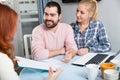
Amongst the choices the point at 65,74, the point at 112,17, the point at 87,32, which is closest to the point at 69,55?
the point at 65,74

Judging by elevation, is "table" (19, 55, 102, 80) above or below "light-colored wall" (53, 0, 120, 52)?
below

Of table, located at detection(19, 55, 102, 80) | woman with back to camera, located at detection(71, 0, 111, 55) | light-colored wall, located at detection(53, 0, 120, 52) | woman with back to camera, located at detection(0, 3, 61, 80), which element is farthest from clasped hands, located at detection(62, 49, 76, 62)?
light-colored wall, located at detection(53, 0, 120, 52)

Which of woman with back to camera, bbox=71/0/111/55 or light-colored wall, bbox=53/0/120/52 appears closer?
woman with back to camera, bbox=71/0/111/55

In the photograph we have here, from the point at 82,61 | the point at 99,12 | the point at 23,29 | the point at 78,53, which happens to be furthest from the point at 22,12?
the point at 82,61

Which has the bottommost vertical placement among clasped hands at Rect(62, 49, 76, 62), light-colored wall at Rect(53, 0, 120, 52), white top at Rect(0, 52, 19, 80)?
clasped hands at Rect(62, 49, 76, 62)

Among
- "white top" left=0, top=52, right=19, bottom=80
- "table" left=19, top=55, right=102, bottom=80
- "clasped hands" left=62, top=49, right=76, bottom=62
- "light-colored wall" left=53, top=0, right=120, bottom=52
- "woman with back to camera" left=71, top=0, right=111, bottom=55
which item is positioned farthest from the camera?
"light-colored wall" left=53, top=0, right=120, bottom=52

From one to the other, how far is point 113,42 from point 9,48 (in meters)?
2.06

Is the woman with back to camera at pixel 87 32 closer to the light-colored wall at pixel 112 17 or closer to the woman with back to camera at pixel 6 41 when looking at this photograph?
the light-colored wall at pixel 112 17

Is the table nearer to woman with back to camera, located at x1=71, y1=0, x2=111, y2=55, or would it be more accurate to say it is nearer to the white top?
the white top

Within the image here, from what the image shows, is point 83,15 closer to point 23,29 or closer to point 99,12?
point 99,12

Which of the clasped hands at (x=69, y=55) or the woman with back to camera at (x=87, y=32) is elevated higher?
the woman with back to camera at (x=87, y=32)

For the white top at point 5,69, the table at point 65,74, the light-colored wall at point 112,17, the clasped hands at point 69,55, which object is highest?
the light-colored wall at point 112,17

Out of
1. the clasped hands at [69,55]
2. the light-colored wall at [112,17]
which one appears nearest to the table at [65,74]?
the clasped hands at [69,55]

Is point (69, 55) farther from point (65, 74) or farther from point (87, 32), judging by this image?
point (87, 32)
